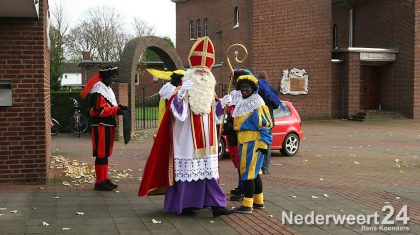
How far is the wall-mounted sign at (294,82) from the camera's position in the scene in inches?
1135

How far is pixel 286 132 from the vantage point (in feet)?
46.3

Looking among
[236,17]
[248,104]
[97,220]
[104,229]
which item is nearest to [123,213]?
[97,220]

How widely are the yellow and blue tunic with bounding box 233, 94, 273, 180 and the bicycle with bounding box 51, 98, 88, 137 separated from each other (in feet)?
45.6

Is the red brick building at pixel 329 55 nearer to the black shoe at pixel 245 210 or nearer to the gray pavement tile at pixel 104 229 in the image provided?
the black shoe at pixel 245 210

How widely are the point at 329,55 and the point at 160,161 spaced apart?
77.8ft

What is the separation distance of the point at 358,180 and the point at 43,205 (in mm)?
5654

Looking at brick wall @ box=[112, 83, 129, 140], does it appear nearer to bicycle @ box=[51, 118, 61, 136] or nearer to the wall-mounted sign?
bicycle @ box=[51, 118, 61, 136]

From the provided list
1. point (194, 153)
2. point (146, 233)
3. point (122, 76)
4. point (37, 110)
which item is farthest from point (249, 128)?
point (122, 76)

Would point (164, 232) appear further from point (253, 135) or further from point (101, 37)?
point (101, 37)

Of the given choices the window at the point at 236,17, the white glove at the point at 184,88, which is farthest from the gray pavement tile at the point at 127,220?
the window at the point at 236,17

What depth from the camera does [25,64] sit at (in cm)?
906

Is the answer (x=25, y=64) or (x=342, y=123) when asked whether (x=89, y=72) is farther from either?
(x=25, y=64)

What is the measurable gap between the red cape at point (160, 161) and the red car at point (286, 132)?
6.74 m

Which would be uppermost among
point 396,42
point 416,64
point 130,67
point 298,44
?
point 396,42
